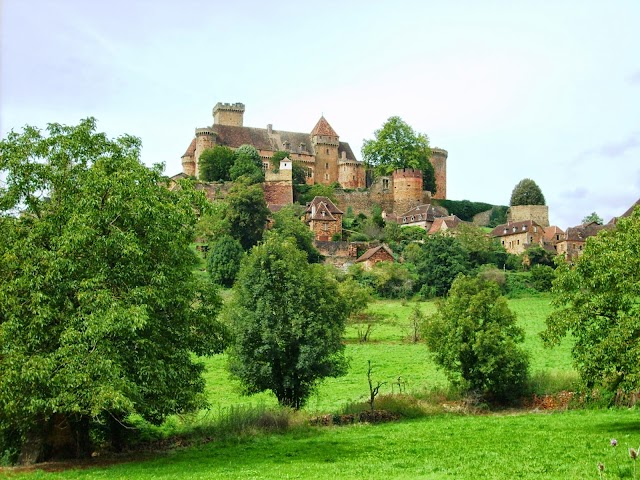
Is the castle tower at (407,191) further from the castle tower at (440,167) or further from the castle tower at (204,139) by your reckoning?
Answer: the castle tower at (204,139)

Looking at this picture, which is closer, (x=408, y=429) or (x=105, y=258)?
(x=105, y=258)

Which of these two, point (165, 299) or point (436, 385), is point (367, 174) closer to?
point (436, 385)

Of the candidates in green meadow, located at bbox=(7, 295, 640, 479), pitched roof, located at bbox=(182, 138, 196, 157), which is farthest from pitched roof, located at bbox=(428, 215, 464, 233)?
green meadow, located at bbox=(7, 295, 640, 479)

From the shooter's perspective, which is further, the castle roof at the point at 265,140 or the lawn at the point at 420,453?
the castle roof at the point at 265,140

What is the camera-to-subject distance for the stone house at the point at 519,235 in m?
87.8

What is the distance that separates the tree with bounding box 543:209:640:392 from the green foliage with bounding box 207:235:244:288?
4674 centimetres

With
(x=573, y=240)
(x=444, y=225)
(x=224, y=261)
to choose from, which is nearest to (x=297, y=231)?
(x=224, y=261)

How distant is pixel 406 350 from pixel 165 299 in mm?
28060

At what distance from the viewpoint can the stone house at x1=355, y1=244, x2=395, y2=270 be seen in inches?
3054

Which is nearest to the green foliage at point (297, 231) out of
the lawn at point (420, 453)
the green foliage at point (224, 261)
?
the green foliage at point (224, 261)

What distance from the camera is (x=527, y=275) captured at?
75.2 meters

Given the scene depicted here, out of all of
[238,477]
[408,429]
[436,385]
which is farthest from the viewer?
[436,385]

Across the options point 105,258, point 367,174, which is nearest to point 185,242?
point 105,258

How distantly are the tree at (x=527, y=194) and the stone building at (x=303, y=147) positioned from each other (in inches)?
835
